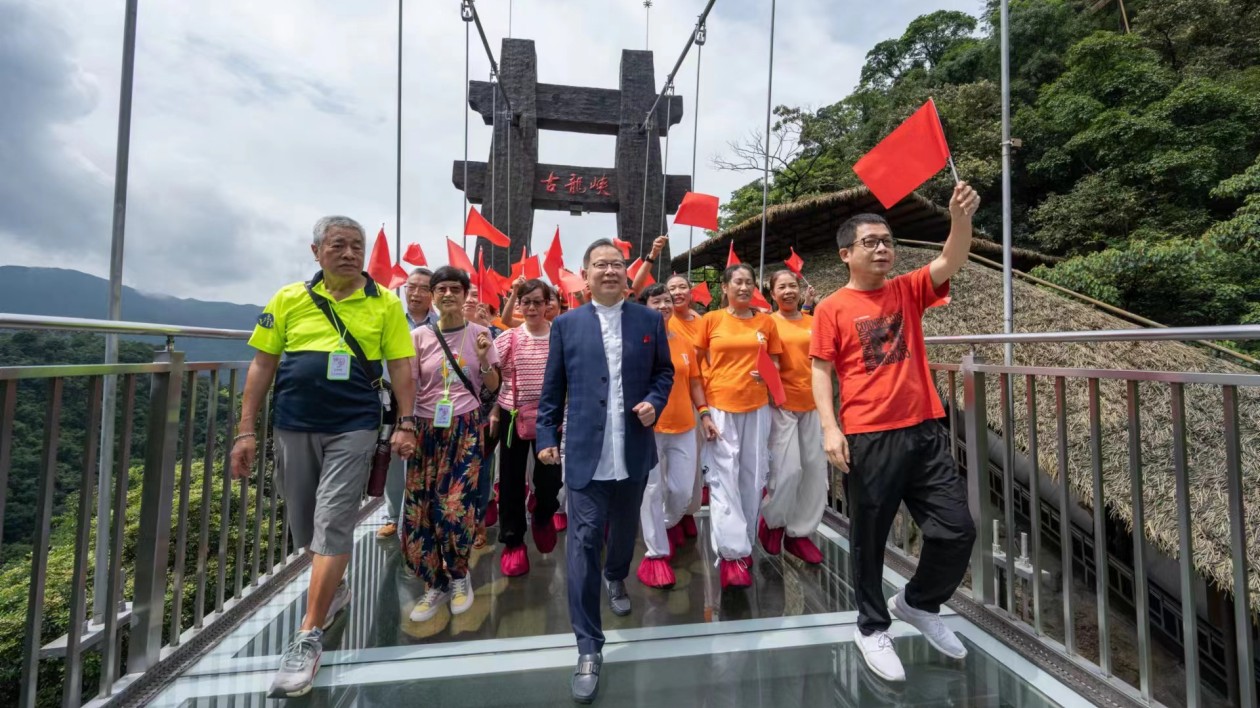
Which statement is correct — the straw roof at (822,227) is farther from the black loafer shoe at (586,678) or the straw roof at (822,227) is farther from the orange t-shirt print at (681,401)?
the black loafer shoe at (586,678)

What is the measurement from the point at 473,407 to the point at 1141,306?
1349 cm

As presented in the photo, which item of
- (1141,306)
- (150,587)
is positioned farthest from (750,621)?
(1141,306)

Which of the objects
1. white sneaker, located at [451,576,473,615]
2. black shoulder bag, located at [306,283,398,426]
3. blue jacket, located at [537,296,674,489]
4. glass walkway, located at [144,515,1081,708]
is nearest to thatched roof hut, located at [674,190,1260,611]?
glass walkway, located at [144,515,1081,708]

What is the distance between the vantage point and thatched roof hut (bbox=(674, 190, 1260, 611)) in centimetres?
536

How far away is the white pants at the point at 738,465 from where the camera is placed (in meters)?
2.73

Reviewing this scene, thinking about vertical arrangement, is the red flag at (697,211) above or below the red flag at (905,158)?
above

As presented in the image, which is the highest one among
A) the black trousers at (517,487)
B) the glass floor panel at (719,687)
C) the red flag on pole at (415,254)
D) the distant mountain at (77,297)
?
the distant mountain at (77,297)

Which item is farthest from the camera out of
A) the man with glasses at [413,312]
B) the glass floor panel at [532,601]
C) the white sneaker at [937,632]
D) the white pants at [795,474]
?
the man with glasses at [413,312]

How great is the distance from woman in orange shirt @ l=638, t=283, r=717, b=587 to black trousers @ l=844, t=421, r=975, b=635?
0.90m

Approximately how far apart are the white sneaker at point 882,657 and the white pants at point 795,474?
98 cm

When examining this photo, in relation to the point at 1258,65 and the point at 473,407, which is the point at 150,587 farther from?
the point at 1258,65

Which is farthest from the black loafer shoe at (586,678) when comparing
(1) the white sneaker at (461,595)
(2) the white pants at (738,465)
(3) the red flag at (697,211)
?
(3) the red flag at (697,211)

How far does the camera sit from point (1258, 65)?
577 inches

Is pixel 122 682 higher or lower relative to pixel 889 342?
lower
